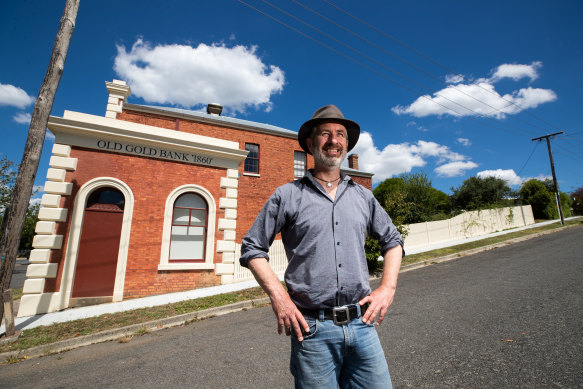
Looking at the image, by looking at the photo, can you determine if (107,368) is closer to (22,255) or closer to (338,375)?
(338,375)

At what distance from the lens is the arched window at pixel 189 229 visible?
30.3ft

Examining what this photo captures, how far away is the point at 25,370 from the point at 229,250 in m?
5.97

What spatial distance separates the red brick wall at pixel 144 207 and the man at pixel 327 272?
851 centimetres

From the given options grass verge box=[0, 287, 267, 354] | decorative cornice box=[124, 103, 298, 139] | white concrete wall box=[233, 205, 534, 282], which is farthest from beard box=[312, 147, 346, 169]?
decorative cornice box=[124, 103, 298, 139]

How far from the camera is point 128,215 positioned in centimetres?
862

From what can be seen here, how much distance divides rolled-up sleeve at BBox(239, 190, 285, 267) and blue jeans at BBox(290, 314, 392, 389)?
49 centimetres

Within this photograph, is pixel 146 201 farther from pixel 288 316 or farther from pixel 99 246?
pixel 288 316

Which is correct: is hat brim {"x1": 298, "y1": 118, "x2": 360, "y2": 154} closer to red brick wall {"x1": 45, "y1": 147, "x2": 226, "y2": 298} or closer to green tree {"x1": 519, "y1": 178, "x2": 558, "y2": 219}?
red brick wall {"x1": 45, "y1": 147, "x2": 226, "y2": 298}

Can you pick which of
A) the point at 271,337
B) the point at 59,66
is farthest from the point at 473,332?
the point at 59,66

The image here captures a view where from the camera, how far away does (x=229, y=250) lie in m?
9.77

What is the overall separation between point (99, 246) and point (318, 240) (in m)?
9.14

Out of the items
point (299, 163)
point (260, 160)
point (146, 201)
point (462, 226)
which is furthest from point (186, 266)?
point (462, 226)

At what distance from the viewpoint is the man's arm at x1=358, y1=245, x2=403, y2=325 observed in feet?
5.02

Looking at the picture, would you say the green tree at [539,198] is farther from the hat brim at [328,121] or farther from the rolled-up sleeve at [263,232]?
the rolled-up sleeve at [263,232]
